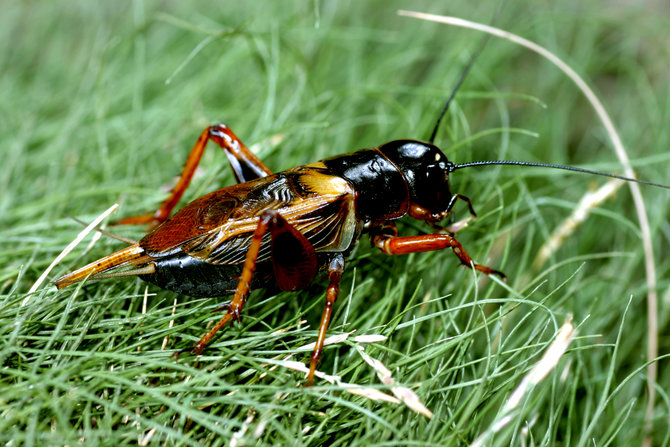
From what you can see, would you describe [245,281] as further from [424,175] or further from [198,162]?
[424,175]

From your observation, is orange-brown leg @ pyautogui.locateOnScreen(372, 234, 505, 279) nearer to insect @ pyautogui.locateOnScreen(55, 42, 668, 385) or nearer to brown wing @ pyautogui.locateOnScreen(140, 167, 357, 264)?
insect @ pyautogui.locateOnScreen(55, 42, 668, 385)

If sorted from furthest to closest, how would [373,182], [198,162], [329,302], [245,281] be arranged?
[198,162] < [373,182] < [329,302] < [245,281]

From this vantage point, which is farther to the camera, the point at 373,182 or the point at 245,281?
the point at 373,182

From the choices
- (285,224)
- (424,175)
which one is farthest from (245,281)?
(424,175)

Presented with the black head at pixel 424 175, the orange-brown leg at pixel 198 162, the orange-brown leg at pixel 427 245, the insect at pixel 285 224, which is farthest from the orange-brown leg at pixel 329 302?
the orange-brown leg at pixel 198 162

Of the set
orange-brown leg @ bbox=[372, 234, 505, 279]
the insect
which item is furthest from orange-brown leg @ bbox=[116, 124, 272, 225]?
orange-brown leg @ bbox=[372, 234, 505, 279]

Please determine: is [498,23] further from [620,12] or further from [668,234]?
[668,234]

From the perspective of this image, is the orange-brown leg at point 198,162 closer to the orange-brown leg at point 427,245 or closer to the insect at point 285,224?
the insect at point 285,224
